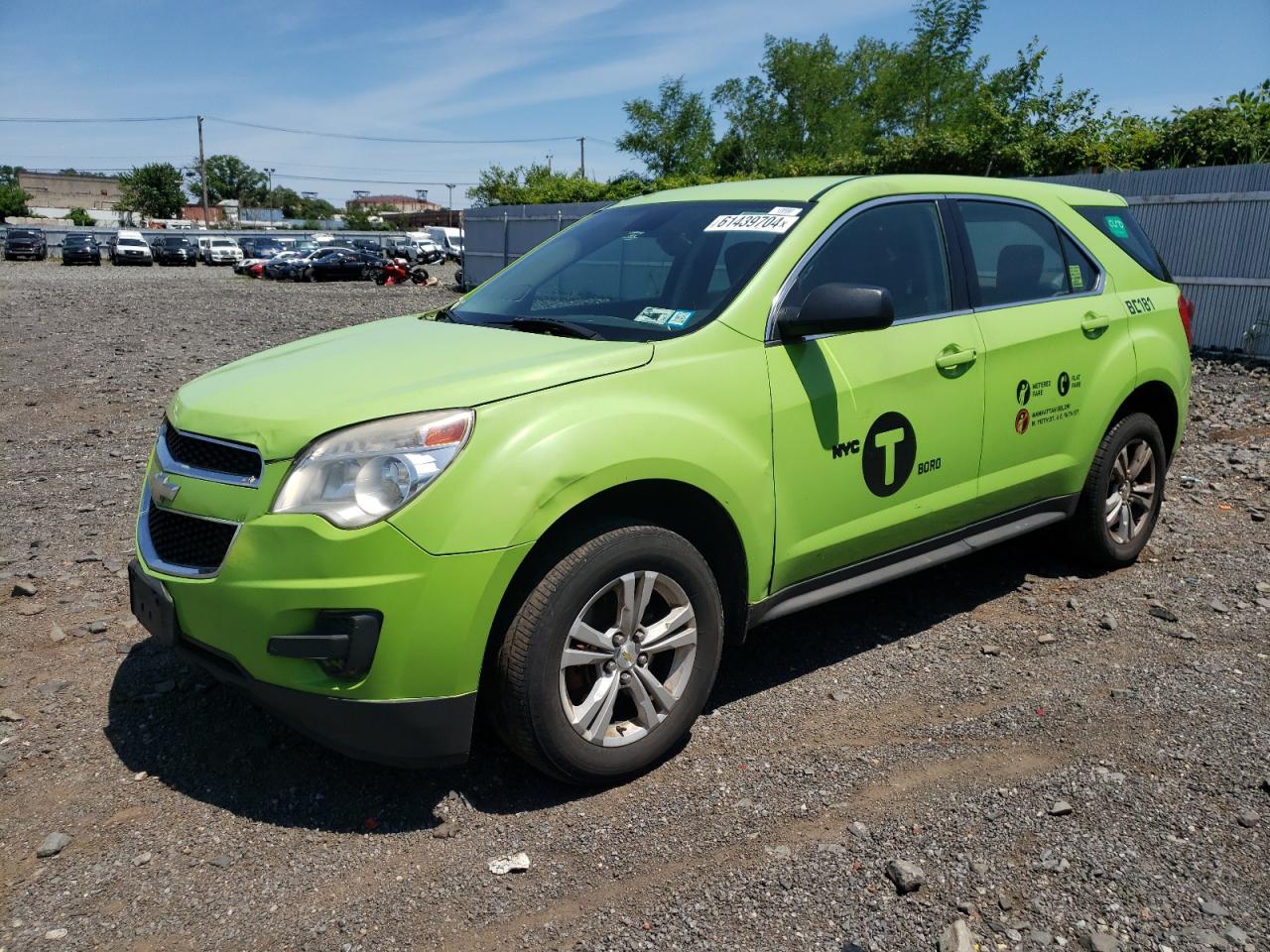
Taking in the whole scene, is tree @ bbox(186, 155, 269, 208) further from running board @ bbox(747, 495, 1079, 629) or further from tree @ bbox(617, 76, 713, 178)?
running board @ bbox(747, 495, 1079, 629)

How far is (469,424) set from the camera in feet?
Answer: 9.03

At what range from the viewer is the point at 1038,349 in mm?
4258

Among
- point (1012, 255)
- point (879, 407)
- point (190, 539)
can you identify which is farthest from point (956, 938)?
point (1012, 255)

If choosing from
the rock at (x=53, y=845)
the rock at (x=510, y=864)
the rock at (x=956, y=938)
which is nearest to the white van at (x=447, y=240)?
the rock at (x=53, y=845)

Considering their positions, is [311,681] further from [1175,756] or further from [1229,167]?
[1229,167]

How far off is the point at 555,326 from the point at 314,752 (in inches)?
65.9

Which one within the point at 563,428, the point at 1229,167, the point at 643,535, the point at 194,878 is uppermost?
the point at 1229,167

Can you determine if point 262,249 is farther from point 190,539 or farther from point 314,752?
point 190,539

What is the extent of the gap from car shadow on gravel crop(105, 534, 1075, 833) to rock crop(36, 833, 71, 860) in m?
0.35

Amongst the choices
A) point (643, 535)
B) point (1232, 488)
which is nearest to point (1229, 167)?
point (1232, 488)

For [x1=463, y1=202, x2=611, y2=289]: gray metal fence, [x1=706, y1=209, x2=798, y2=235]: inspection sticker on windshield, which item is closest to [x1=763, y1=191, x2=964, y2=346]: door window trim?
[x1=706, y1=209, x2=798, y2=235]: inspection sticker on windshield

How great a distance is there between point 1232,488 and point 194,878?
6546 mm

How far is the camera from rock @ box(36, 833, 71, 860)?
9.32ft

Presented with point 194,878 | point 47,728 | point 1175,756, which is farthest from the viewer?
point 47,728
